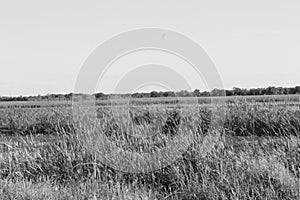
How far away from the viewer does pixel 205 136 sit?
7871 millimetres

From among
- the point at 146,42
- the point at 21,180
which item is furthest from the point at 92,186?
the point at 146,42

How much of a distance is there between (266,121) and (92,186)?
357 inches

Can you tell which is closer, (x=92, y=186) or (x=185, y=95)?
(x=92, y=186)

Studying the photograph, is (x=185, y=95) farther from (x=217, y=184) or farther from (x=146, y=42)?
(x=217, y=184)

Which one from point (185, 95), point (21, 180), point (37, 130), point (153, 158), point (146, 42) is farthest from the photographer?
point (37, 130)

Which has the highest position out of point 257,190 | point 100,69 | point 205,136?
point 100,69

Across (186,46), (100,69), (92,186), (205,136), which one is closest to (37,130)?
(100,69)

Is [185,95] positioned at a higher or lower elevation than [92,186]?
higher

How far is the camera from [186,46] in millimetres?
10383

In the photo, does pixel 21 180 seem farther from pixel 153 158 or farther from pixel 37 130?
pixel 37 130

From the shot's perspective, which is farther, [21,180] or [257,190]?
[21,180]

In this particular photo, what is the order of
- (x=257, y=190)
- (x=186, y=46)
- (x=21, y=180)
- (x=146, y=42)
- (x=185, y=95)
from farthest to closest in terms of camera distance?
(x=185, y=95) → (x=146, y=42) → (x=186, y=46) → (x=21, y=180) → (x=257, y=190)

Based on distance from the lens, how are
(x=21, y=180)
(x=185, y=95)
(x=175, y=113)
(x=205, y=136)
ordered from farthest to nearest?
(x=185, y=95)
(x=175, y=113)
(x=205, y=136)
(x=21, y=180)

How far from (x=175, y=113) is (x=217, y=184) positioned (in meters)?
7.71
